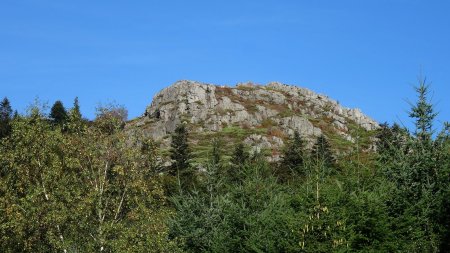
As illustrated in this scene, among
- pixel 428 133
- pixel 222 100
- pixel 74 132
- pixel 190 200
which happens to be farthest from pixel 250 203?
pixel 222 100

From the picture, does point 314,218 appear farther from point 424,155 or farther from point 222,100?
point 222,100

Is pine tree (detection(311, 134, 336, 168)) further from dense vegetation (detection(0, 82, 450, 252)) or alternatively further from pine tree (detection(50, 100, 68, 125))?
pine tree (detection(50, 100, 68, 125))

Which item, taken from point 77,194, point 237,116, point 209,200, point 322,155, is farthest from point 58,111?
point 322,155

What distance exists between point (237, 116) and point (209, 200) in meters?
140

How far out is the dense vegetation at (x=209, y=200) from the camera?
21.7 meters

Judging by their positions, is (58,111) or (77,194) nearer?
(77,194)

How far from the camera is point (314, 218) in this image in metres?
18.4

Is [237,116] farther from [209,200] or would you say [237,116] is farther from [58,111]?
[209,200]

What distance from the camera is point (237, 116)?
172 metres

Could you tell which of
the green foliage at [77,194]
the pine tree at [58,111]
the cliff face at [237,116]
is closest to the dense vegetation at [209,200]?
the green foliage at [77,194]

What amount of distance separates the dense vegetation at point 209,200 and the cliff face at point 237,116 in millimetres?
110872

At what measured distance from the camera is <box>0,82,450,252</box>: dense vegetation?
71.1ft

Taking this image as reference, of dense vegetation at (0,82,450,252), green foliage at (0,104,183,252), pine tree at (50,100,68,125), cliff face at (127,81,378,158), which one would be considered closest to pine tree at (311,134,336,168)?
dense vegetation at (0,82,450,252)

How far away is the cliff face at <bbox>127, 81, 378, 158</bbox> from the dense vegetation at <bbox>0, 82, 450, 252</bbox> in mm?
110872
